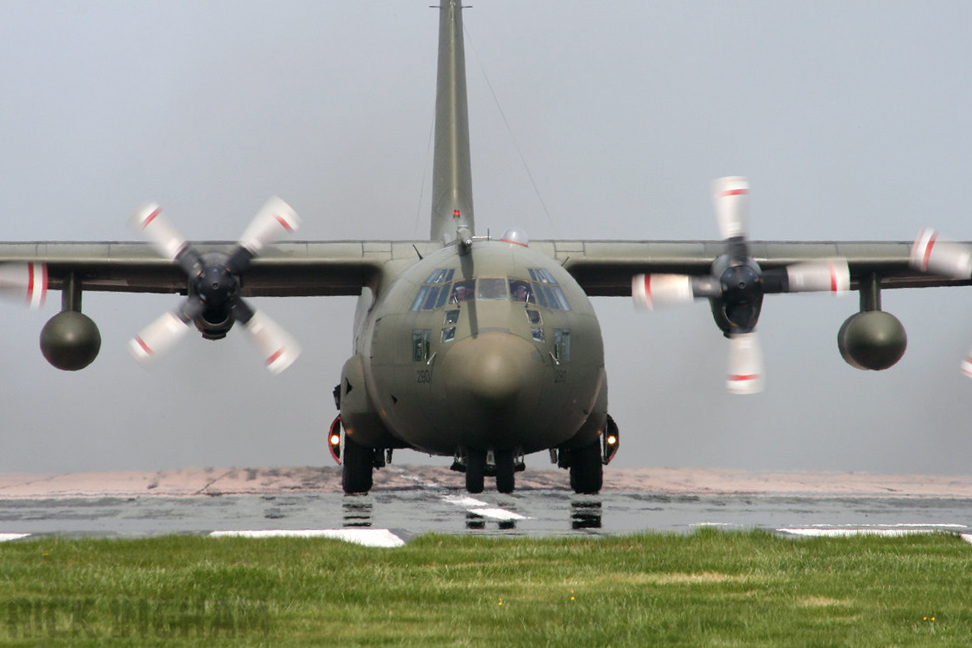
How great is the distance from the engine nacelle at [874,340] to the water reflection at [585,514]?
6.50 m

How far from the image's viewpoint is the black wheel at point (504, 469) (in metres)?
17.6

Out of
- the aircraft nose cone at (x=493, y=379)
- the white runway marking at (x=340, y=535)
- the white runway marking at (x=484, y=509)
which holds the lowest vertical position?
the white runway marking at (x=484, y=509)

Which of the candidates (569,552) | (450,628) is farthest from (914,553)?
(450,628)

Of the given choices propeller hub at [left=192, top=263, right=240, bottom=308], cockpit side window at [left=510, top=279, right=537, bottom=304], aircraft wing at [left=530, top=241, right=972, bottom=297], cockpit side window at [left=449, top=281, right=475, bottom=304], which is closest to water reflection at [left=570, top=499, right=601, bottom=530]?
cockpit side window at [left=510, top=279, right=537, bottom=304]

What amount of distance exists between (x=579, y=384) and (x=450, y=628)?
10.3 m

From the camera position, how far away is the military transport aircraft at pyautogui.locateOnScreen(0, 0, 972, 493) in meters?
17.0

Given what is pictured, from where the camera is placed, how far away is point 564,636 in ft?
24.2

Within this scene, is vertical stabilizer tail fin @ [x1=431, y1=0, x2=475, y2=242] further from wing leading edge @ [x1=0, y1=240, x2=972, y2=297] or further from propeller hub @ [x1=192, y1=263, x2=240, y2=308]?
propeller hub @ [x1=192, y1=263, x2=240, y2=308]

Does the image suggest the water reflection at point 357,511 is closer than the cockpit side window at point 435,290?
Yes

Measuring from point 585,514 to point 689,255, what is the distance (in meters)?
7.40

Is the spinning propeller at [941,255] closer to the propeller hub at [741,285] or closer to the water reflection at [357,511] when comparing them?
the propeller hub at [741,285]

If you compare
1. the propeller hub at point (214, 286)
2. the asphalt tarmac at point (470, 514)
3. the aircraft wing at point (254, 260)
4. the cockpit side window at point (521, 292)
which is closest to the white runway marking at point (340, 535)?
the asphalt tarmac at point (470, 514)

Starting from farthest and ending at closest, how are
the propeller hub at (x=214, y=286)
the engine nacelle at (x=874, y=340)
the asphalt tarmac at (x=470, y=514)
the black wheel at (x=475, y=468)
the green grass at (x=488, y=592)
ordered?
the engine nacelle at (x=874, y=340)
the propeller hub at (x=214, y=286)
the black wheel at (x=475, y=468)
the asphalt tarmac at (x=470, y=514)
the green grass at (x=488, y=592)

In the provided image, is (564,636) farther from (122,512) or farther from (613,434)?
(613,434)
